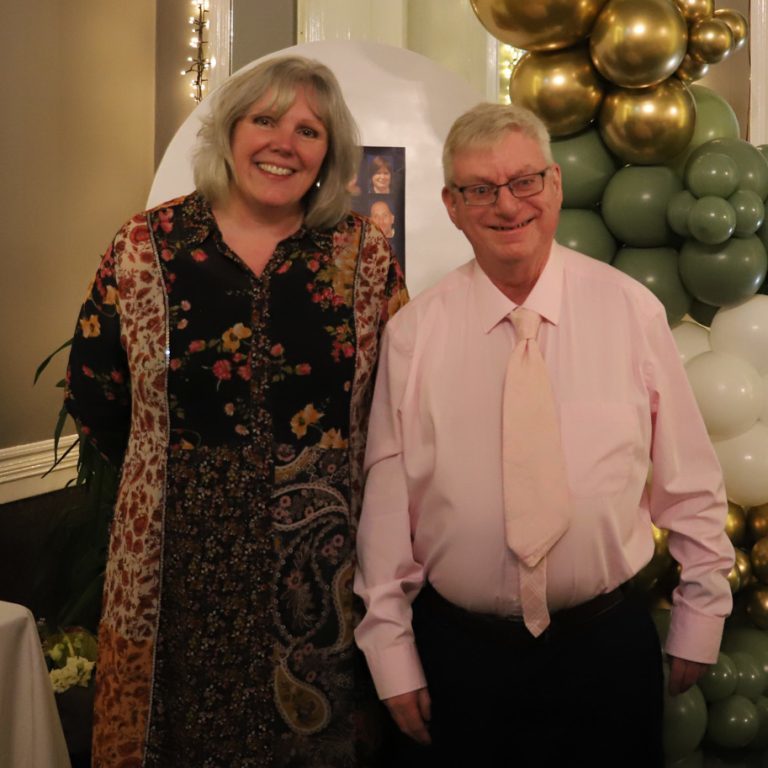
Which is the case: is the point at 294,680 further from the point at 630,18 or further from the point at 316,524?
the point at 630,18

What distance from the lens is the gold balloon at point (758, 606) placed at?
2150mm

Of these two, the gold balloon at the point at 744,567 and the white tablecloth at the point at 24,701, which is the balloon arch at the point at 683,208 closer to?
the gold balloon at the point at 744,567

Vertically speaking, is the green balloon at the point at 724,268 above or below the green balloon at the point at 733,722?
above

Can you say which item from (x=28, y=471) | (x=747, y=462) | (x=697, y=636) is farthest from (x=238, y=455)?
(x=28, y=471)

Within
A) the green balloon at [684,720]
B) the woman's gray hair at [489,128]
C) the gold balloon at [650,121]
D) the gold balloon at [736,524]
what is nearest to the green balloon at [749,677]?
the green balloon at [684,720]

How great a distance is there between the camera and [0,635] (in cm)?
156

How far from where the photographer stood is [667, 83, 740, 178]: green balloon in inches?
82.0

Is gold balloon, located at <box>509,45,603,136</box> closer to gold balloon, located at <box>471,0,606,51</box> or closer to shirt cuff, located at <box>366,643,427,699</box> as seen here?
gold balloon, located at <box>471,0,606,51</box>

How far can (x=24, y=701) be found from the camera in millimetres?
1631

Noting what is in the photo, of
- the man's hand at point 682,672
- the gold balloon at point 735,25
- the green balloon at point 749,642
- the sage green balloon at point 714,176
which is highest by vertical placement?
the gold balloon at point 735,25

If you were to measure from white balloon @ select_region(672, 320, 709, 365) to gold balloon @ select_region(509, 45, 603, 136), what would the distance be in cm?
50

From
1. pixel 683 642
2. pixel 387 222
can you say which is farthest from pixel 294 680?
pixel 387 222

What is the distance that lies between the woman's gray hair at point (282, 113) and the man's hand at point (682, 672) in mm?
969

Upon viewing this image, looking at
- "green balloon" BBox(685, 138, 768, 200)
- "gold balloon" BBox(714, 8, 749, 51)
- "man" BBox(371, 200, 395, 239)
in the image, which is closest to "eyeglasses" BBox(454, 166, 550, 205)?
"green balloon" BBox(685, 138, 768, 200)
